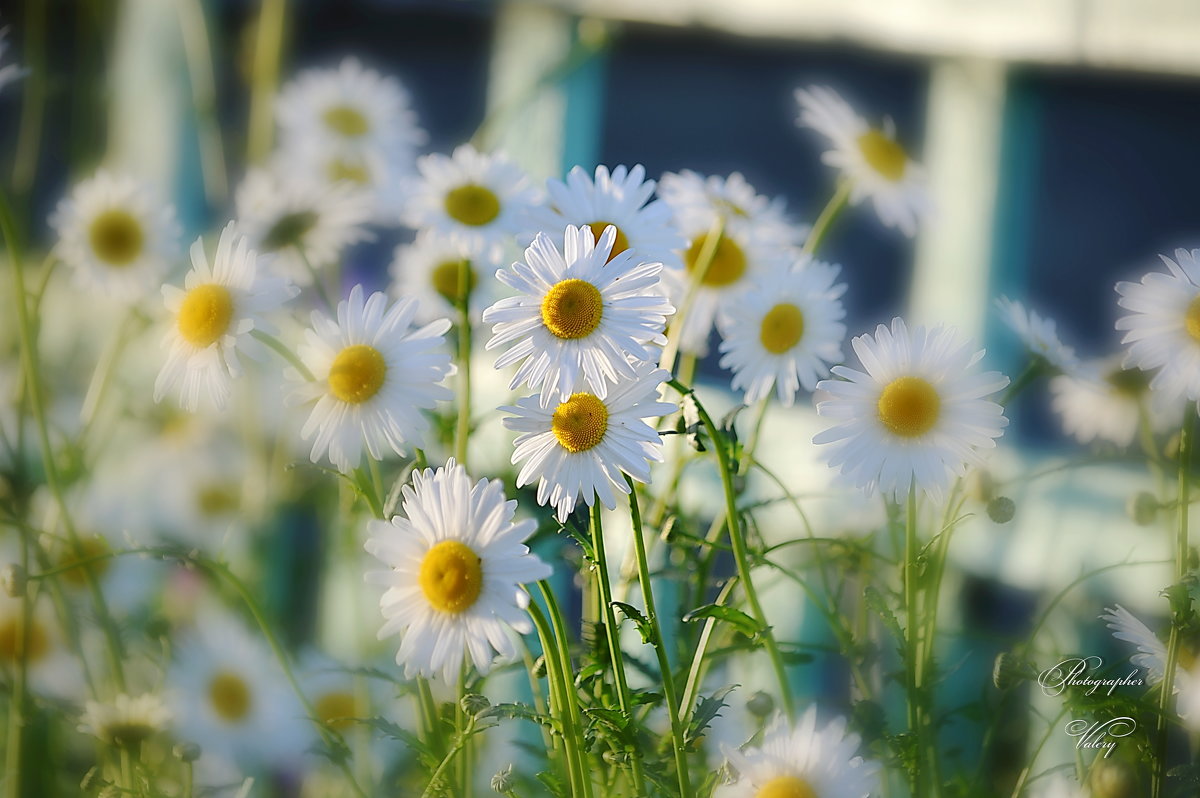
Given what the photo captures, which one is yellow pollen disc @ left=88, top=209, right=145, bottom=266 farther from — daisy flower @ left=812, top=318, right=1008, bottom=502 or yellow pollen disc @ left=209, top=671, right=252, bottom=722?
daisy flower @ left=812, top=318, right=1008, bottom=502

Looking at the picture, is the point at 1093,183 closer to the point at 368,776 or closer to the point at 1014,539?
the point at 1014,539

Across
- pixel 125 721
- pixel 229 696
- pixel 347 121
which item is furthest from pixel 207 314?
pixel 347 121

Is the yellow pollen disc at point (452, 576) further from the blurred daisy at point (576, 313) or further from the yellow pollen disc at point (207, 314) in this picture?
the yellow pollen disc at point (207, 314)

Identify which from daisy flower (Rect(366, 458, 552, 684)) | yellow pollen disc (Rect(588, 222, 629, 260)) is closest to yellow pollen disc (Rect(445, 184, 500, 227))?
yellow pollen disc (Rect(588, 222, 629, 260))

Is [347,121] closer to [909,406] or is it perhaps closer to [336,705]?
[336,705]

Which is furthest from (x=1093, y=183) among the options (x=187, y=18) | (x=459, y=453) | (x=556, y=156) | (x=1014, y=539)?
(x=187, y=18)
